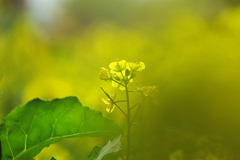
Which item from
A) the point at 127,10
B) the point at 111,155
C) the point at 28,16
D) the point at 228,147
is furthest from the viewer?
the point at 28,16

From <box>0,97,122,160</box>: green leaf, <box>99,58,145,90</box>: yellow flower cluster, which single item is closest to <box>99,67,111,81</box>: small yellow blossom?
<box>99,58,145,90</box>: yellow flower cluster

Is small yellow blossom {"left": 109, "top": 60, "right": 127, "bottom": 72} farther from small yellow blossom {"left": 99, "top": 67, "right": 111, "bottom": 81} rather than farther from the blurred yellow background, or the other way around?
the blurred yellow background

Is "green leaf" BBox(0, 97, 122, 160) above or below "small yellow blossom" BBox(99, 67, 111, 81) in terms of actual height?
below

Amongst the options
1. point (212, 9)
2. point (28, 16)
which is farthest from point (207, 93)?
point (28, 16)

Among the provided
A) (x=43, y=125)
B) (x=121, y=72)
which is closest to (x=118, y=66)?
(x=121, y=72)

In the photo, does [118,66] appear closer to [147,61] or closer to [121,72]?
[121,72]

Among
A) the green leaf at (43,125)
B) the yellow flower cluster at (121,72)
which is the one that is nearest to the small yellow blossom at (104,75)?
the yellow flower cluster at (121,72)

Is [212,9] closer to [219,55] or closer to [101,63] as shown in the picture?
[219,55]
